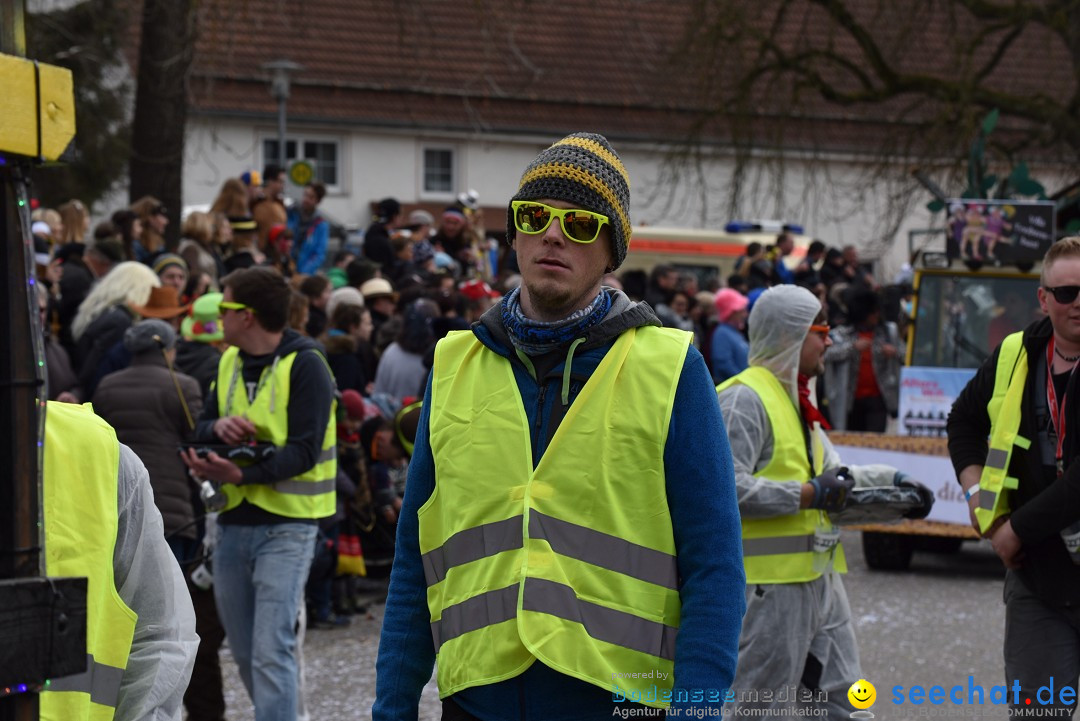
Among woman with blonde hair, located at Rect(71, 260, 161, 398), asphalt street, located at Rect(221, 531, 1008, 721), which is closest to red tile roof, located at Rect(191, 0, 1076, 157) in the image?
asphalt street, located at Rect(221, 531, 1008, 721)

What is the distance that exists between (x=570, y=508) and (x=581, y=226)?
578 millimetres

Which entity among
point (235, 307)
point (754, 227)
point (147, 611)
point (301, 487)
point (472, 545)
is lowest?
point (301, 487)

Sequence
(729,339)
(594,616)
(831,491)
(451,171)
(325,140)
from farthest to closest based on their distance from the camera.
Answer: (451,171) → (325,140) → (729,339) → (831,491) → (594,616)

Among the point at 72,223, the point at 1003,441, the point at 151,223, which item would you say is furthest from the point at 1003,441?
the point at 72,223

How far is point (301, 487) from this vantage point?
20.3 feet

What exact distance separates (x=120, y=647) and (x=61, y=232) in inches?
381

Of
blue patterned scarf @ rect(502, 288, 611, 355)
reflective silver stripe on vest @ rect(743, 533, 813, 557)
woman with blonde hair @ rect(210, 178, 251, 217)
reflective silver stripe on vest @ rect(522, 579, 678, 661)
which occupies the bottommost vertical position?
reflective silver stripe on vest @ rect(743, 533, 813, 557)

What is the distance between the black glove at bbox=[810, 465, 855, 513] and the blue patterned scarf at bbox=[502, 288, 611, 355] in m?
2.19

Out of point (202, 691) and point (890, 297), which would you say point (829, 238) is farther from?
point (202, 691)

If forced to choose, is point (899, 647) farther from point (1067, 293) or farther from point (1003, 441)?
point (1067, 293)

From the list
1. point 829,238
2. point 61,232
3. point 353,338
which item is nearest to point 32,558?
point 353,338

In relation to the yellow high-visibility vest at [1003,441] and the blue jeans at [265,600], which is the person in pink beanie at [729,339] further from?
the yellow high-visibility vest at [1003,441]

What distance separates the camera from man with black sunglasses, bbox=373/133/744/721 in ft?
9.41

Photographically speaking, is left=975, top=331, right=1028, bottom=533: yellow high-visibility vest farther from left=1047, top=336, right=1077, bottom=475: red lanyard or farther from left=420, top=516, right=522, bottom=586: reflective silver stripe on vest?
left=420, top=516, right=522, bottom=586: reflective silver stripe on vest
